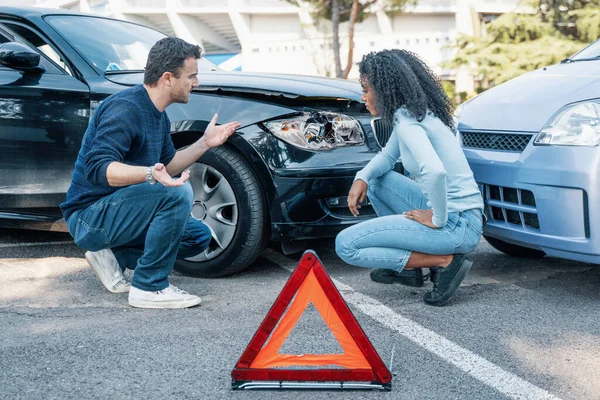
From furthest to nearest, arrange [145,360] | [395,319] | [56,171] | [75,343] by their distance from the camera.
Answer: [56,171]
[395,319]
[75,343]
[145,360]

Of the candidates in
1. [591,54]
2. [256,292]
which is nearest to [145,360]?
[256,292]

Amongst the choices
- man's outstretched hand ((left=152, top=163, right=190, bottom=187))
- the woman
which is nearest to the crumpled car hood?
the woman

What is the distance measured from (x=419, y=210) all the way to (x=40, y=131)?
231 centimetres

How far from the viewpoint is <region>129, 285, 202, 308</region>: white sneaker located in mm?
3812

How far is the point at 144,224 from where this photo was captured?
12.4ft

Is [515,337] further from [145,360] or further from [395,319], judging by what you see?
[145,360]

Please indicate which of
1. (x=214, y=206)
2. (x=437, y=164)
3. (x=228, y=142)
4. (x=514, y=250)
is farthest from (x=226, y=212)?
(x=514, y=250)

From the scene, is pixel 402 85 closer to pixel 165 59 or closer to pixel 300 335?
pixel 165 59

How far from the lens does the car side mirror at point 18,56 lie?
14.6ft

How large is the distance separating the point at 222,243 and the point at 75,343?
123cm

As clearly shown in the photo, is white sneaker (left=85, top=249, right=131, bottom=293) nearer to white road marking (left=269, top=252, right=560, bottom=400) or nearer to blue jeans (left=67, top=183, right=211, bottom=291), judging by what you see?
blue jeans (left=67, top=183, right=211, bottom=291)

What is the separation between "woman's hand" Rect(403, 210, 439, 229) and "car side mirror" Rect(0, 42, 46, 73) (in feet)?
7.86

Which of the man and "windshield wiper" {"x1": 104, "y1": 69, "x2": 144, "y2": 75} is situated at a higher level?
"windshield wiper" {"x1": 104, "y1": 69, "x2": 144, "y2": 75}

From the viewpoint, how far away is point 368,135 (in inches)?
174
